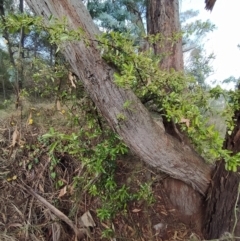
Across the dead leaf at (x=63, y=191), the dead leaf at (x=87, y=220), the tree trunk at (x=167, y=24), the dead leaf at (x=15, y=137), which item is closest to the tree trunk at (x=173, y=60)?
the tree trunk at (x=167, y=24)

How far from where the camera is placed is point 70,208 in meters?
1.70

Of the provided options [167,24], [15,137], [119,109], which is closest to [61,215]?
[15,137]

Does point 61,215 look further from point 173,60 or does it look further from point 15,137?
point 173,60

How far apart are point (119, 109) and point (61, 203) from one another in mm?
899

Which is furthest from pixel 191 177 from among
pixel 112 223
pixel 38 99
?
pixel 38 99

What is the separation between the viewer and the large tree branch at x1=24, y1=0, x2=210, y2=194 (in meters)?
1.07

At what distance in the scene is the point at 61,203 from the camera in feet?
5.65

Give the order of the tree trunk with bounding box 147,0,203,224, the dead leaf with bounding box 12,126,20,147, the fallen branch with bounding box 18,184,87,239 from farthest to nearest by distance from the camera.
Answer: the dead leaf with bounding box 12,126,20,147
the fallen branch with bounding box 18,184,87,239
the tree trunk with bounding box 147,0,203,224

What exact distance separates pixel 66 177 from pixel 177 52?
1.06 meters

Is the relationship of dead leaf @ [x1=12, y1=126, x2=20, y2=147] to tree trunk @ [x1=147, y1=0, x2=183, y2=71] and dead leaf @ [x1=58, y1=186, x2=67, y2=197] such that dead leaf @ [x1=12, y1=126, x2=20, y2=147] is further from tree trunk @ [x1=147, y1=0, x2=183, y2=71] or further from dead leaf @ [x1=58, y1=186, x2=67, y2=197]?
tree trunk @ [x1=147, y1=0, x2=183, y2=71]

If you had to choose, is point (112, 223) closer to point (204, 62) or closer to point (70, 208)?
point (70, 208)

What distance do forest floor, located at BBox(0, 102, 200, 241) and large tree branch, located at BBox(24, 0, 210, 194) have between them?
25 centimetres

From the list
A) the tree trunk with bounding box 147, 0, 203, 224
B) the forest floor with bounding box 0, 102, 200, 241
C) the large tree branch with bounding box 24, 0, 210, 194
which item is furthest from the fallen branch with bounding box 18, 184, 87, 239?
the large tree branch with bounding box 24, 0, 210, 194

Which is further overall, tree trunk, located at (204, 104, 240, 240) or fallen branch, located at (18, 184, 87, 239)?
fallen branch, located at (18, 184, 87, 239)
